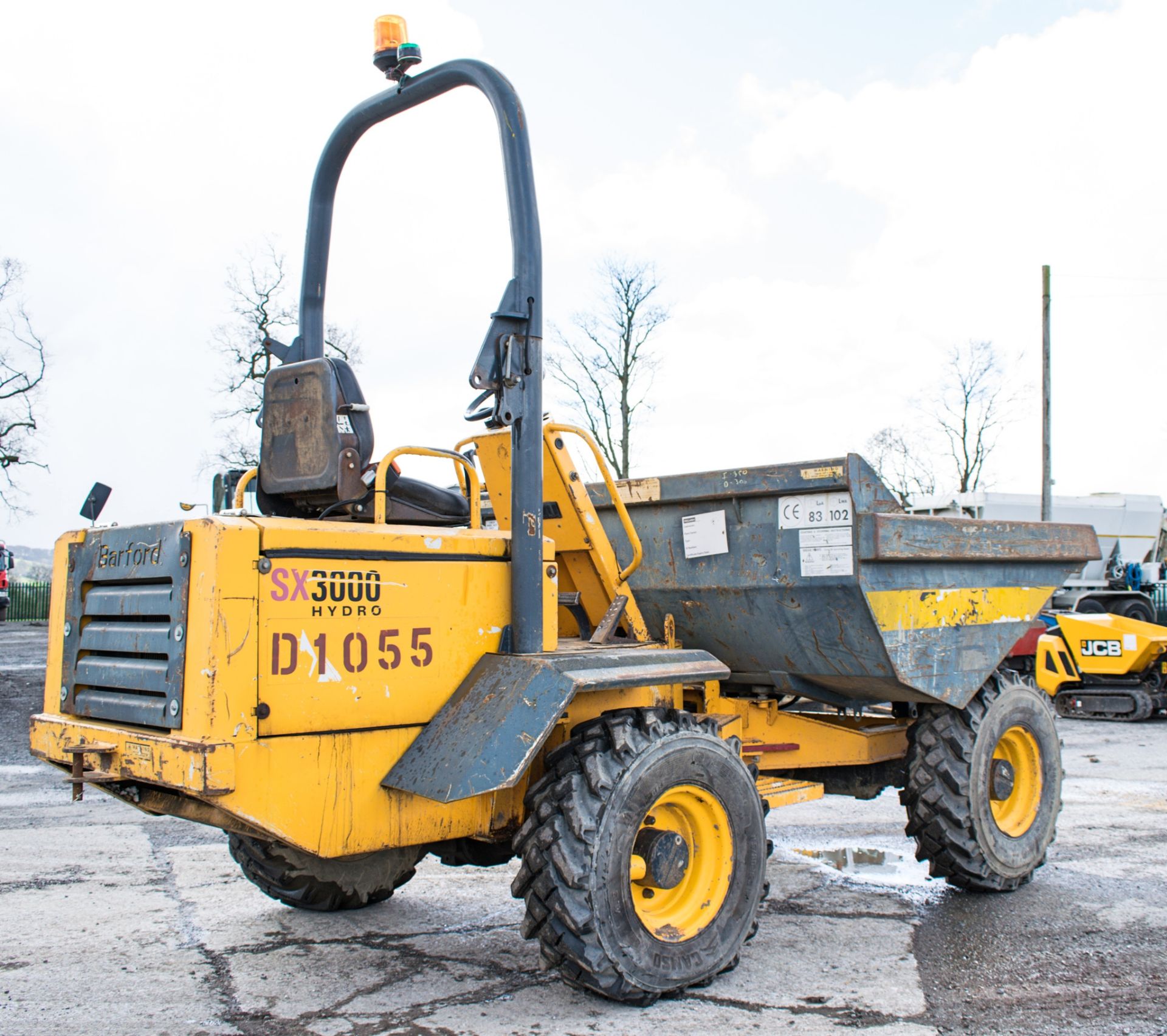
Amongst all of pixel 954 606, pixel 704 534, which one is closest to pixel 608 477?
pixel 704 534

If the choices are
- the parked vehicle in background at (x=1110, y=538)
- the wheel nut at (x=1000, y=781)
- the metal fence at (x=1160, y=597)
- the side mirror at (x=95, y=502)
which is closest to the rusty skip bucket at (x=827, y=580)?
the wheel nut at (x=1000, y=781)

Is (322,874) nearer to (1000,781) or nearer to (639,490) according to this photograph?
(639,490)

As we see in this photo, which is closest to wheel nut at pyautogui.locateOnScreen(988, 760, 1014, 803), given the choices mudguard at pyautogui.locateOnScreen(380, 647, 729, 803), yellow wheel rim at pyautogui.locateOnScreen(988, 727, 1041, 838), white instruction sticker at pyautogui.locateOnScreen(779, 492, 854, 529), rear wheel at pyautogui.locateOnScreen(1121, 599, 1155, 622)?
yellow wheel rim at pyautogui.locateOnScreen(988, 727, 1041, 838)

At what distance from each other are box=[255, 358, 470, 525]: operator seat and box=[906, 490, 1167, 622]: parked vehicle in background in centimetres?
2017

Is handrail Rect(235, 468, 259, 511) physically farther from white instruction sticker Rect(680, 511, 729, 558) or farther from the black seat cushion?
white instruction sticker Rect(680, 511, 729, 558)

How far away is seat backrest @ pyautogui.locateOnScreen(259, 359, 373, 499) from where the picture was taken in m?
3.81

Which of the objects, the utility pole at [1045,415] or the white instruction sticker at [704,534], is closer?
the white instruction sticker at [704,534]

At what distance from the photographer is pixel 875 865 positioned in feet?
19.7

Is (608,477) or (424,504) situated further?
(608,477)

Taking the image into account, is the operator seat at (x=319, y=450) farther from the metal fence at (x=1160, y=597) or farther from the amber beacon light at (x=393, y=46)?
the metal fence at (x=1160, y=597)

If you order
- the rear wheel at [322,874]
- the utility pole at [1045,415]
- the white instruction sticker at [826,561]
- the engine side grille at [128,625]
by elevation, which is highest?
the utility pole at [1045,415]

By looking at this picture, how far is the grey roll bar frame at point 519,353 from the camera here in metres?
3.90

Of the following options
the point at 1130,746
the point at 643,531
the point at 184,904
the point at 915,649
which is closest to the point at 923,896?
the point at 915,649

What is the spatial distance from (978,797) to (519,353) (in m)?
3.20
